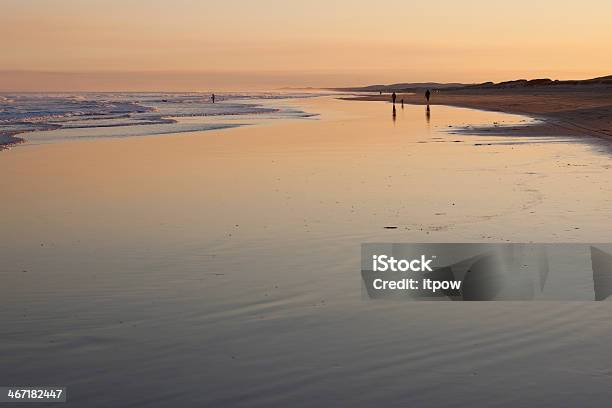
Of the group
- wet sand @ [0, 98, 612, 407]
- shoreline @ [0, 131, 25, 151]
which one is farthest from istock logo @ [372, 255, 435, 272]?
shoreline @ [0, 131, 25, 151]

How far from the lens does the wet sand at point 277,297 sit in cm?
681

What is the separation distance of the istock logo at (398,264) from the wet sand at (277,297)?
35 centimetres

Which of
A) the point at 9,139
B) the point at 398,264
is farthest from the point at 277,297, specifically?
the point at 9,139

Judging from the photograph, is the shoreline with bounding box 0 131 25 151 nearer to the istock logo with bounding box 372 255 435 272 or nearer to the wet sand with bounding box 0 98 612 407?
the wet sand with bounding box 0 98 612 407

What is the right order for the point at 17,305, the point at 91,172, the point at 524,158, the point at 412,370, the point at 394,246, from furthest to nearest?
the point at 524,158, the point at 91,172, the point at 394,246, the point at 17,305, the point at 412,370

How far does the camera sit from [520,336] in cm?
797

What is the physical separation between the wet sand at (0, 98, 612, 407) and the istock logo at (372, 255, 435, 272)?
355mm

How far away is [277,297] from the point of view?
9477 mm

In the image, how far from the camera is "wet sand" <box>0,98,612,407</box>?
6809 millimetres

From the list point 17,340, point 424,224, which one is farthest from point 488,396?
point 424,224

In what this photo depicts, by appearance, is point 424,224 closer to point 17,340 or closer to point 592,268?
point 592,268

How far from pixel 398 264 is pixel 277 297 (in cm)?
237

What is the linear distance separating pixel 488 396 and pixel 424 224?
7531 mm

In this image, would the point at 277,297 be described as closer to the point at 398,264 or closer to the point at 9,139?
the point at 398,264
